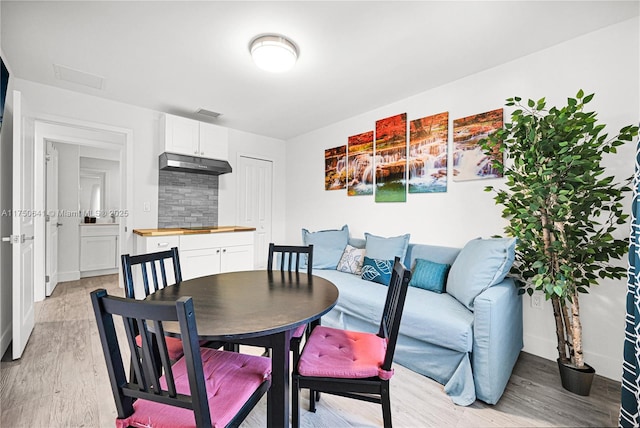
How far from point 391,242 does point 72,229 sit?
207 inches

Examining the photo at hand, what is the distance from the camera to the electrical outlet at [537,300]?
2291mm

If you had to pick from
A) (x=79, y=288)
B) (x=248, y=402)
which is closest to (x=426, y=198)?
(x=248, y=402)

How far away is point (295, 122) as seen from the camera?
4.18m

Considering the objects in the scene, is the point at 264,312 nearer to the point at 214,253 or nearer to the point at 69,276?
the point at 214,253

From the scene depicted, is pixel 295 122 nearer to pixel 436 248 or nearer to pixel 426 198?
pixel 426 198

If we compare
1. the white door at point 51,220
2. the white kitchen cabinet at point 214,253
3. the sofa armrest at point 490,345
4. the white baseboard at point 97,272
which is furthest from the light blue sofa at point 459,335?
the white baseboard at point 97,272

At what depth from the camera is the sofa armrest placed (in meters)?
1.71

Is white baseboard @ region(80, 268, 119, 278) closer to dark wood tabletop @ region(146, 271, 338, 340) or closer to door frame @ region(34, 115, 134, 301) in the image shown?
door frame @ region(34, 115, 134, 301)

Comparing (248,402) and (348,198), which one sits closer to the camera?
(248,402)

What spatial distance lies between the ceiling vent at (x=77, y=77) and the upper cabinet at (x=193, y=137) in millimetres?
754

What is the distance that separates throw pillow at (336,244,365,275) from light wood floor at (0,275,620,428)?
1135 mm

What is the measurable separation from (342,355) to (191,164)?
317 centimetres

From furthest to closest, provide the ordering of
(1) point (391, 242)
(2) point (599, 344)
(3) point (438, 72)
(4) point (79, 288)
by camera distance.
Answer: (4) point (79, 288) → (1) point (391, 242) → (3) point (438, 72) → (2) point (599, 344)

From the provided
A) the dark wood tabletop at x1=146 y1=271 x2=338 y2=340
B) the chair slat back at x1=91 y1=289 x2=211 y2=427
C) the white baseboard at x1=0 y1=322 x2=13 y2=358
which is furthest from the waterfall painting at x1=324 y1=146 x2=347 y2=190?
the white baseboard at x1=0 y1=322 x2=13 y2=358
